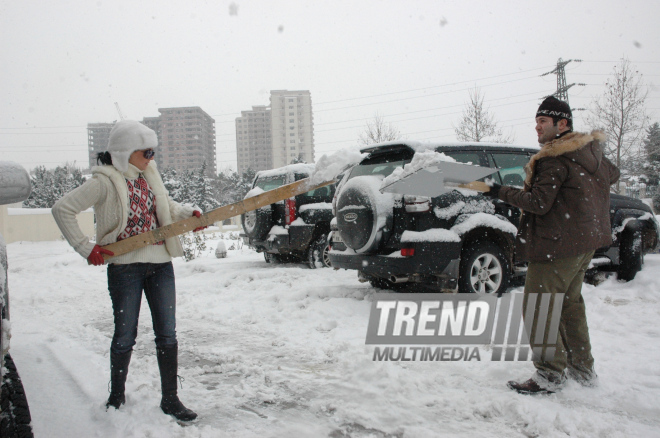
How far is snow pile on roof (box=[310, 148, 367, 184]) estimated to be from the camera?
329 centimetres

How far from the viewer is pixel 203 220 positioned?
10.2 ft

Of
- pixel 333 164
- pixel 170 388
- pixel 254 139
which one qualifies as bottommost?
pixel 170 388

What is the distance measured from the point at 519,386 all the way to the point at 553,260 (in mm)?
857

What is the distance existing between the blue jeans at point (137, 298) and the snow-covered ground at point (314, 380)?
45 centimetres

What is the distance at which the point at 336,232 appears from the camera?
19.7 ft

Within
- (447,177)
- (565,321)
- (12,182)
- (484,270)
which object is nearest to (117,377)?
(12,182)

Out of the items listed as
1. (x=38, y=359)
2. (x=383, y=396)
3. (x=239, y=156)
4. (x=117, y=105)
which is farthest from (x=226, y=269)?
(x=239, y=156)

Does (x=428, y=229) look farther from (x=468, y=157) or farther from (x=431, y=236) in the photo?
(x=468, y=157)

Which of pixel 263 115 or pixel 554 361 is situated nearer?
pixel 554 361

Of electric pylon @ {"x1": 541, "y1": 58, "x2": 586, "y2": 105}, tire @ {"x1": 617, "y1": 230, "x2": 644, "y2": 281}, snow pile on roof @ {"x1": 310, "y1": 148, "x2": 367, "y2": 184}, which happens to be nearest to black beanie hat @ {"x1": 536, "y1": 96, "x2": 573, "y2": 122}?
snow pile on roof @ {"x1": 310, "y1": 148, "x2": 367, "y2": 184}

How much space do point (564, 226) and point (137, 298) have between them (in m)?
2.75

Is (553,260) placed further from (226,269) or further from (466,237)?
(226,269)

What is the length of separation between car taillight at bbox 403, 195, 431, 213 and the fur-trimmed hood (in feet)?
5.96

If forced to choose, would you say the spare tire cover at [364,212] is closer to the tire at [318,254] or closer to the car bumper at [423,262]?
the car bumper at [423,262]
